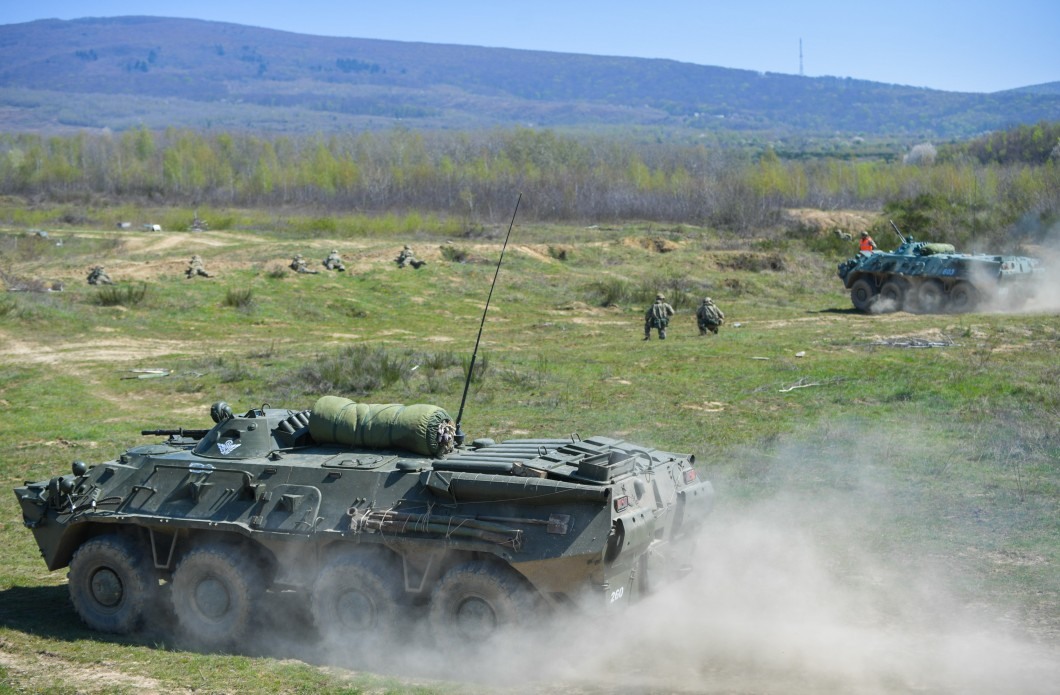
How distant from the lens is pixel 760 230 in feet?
216

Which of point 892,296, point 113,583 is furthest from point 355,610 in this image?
point 892,296

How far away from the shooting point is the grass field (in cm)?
1050

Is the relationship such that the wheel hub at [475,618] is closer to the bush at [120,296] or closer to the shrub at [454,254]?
the bush at [120,296]

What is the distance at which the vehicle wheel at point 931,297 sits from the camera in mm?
35375

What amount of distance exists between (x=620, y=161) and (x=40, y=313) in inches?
3884

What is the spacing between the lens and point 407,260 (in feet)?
148

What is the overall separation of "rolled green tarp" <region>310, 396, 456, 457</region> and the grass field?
2201 millimetres

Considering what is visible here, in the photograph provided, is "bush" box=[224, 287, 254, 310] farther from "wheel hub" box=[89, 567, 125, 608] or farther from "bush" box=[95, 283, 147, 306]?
"wheel hub" box=[89, 567, 125, 608]

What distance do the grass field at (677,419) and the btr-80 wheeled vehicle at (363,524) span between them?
503mm

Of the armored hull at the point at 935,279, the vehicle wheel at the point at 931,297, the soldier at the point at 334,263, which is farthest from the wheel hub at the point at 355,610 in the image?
the soldier at the point at 334,263

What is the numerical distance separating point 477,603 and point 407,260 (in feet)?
116

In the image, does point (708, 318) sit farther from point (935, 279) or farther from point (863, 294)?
point (935, 279)

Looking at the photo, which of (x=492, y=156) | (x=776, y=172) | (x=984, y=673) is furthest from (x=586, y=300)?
(x=492, y=156)

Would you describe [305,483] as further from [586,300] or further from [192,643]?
[586,300]
